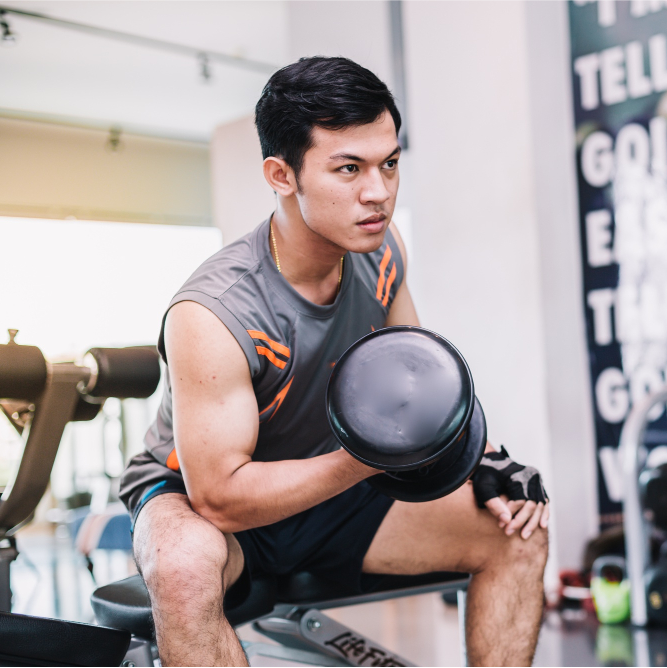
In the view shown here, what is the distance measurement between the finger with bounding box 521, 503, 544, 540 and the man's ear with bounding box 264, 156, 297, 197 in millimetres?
696

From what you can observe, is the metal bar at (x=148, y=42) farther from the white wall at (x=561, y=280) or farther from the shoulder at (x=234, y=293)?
the shoulder at (x=234, y=293)

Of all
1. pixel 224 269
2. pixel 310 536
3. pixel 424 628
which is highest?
pixel 224 269

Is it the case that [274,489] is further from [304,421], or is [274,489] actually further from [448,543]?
[448,543]

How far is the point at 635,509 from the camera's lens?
8.16 feet

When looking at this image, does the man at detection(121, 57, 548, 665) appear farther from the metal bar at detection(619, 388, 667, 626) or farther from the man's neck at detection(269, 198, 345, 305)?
the metal bar at detection(619, 388, 667, 626)

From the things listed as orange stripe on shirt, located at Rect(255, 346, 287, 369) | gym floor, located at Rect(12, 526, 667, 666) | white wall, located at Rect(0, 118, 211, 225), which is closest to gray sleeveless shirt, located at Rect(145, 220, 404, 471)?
orange stripe on shirt, located at Rect(255, 346, 287, 369)

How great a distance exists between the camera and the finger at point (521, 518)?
1341mm

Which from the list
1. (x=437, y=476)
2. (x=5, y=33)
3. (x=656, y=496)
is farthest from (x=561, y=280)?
(x=5, y=33)

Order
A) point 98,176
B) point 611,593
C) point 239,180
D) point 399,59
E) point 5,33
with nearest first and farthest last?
point 611,593 < point 399,59 < point 5,33 < point 239,180 < point 98,176

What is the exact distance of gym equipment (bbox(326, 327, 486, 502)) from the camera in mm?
1043

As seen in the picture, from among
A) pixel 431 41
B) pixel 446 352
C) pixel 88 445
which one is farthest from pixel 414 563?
pixel 88 445

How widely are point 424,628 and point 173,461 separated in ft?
5.26

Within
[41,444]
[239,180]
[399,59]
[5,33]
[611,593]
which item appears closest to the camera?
[41,444]

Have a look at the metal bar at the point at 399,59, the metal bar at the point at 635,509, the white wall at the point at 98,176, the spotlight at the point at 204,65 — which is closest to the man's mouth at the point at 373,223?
the metal bar at the point at 635,509
